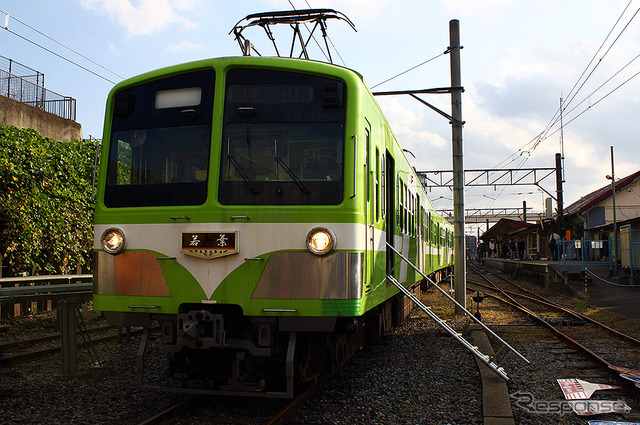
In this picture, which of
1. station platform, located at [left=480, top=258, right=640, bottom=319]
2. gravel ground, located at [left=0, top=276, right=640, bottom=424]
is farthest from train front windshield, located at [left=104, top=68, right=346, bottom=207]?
station platform, located at [left=480, top=258, right=640, bottom=319]

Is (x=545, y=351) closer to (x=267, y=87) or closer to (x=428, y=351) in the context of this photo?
(x=428, y=351)

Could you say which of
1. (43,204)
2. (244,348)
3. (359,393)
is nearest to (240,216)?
(244,348)

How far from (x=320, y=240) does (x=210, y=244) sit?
91cm

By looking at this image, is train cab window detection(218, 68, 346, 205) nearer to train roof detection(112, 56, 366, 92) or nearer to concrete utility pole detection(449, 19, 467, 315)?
train roof detection(112, 56, 366, 92)

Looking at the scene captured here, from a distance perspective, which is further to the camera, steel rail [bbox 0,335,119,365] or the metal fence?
the metal fence

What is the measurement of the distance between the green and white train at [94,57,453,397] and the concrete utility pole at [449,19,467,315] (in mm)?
7317

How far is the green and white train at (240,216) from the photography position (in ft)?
15.4

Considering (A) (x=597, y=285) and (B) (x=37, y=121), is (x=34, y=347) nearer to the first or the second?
(B) (x=37, y=121)

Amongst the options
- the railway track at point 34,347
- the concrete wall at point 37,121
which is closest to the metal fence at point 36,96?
the concrete wall at point 37,121

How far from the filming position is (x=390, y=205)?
24.0ft

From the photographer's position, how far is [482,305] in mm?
15305

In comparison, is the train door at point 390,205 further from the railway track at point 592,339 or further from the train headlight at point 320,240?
the railway track at point 592,339

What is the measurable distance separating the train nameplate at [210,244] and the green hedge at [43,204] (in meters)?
7.42

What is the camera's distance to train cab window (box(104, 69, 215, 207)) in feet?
16.4
